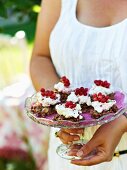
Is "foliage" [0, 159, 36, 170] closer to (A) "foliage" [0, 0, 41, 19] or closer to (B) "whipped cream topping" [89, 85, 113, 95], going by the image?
(A) "foliage" [0, 0, 41, 19]

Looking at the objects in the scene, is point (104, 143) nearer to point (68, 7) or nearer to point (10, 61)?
point (68, 7)

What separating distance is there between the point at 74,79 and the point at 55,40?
0.47 ft

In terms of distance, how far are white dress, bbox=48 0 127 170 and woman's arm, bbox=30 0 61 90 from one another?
0.04 metres

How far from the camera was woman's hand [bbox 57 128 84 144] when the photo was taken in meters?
1.58

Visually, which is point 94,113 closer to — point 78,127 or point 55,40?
point 78,127

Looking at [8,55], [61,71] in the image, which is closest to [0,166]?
[8,55]

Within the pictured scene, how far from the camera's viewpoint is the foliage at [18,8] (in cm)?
283

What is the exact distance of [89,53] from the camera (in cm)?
173

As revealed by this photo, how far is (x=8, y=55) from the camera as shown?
380 centimetres

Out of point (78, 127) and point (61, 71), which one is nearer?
point (78, 127)

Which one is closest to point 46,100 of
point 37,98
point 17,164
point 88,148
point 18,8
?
point 37,98

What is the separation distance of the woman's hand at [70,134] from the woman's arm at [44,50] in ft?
0.83

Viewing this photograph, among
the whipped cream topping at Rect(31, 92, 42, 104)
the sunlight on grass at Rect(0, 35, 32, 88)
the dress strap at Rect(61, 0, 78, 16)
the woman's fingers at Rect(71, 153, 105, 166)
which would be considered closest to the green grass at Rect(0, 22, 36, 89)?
the sunlight on grass at Rect(0, 35, 32, 88)

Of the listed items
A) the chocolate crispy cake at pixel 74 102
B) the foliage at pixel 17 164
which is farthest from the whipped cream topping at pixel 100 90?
the foliage at pixel 17 164
